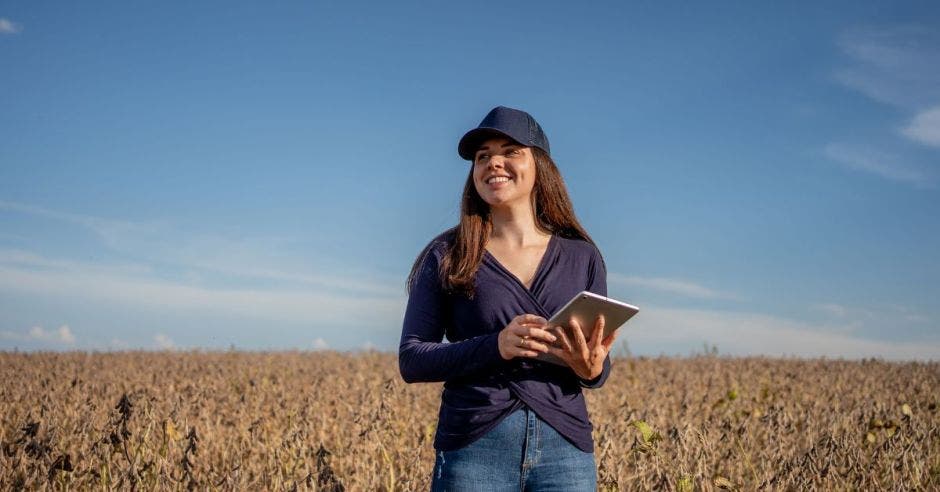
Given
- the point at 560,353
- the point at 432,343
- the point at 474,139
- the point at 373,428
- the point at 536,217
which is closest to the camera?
the point at 560,353

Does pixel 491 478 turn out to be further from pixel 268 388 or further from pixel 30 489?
pixel 268 388

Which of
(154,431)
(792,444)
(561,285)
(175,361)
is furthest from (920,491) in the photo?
(175,361)

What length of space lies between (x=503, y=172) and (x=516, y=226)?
223 mm

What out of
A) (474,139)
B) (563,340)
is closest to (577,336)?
(563,340)

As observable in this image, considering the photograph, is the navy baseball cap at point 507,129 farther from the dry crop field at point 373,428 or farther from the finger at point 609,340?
the dry crop field at point 373,428

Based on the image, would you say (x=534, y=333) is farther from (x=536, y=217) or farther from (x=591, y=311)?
(x=536, y=217)

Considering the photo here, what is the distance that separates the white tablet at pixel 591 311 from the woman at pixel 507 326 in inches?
1.7

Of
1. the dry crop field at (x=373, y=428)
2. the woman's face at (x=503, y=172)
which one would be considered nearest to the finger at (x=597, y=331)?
the woman's face at (x=503, y=172)

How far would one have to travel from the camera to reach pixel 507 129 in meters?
2.91

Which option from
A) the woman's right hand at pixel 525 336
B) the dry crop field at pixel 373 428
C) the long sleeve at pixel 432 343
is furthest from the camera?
the dry crop field at pixel 373 428

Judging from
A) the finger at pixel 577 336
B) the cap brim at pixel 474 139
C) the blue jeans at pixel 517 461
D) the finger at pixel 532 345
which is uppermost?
the cap brim at pixel 474 139

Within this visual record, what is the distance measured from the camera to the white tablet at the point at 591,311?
2.39m

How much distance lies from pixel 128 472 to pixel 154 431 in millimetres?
2540

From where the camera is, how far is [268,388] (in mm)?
10195
